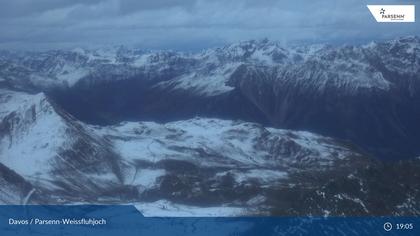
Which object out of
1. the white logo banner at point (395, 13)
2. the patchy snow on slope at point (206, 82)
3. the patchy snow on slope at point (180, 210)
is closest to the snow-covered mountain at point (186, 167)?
the patchy snow on slope at point (180, 210)

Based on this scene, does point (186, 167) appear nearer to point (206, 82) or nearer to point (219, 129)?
point (219, 129)

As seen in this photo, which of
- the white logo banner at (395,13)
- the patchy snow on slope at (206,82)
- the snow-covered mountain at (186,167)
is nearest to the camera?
the white logo banner at (395,13)

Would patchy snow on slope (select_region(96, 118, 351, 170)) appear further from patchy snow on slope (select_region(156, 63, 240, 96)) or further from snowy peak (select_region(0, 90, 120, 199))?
patchy snow on slope (select_region(156, 63, 240, 96))

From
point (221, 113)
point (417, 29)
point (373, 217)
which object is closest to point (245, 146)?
point (221, 113)

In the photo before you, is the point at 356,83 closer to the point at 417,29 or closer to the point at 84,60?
the point at 417,29

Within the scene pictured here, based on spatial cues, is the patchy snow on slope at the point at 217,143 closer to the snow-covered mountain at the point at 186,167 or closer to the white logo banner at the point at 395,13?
the snow-covered mountain at the point at 186,167

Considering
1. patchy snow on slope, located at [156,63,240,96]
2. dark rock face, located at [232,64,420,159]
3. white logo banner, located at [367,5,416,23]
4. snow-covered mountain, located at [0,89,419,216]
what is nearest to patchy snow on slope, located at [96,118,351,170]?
snow-covered mountain, located at [0,89,419,216]
